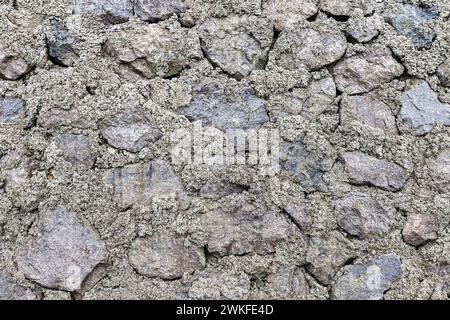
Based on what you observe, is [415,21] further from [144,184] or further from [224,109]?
[144,184]

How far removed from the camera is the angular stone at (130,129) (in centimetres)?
150

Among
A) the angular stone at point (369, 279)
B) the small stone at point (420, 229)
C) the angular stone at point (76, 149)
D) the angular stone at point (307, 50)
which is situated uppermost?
the angular stone at point (307, 50)

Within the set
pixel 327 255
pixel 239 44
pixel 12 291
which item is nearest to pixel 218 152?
pixel 239 44

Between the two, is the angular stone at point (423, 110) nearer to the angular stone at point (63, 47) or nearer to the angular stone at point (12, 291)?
the angular stone at point (63, 47)

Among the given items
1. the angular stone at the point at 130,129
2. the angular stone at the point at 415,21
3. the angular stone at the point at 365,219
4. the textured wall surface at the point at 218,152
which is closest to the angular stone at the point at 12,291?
the textured wall surface at the point at 218,152

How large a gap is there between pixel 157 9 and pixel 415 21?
0.81m

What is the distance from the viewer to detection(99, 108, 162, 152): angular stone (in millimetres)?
1502

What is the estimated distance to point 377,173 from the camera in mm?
1505

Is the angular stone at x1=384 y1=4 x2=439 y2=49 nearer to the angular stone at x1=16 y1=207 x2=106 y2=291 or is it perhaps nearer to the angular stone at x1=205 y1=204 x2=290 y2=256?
the angular stone at x1=205 y1=204 x2=290 y2=256

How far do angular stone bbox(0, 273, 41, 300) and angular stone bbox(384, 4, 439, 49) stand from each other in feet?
4.52

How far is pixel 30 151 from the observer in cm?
149

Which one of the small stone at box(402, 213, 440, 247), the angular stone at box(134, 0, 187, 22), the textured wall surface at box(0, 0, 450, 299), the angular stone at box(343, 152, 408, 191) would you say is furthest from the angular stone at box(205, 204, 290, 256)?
the angular stone at box(134, 0, 187, 22)

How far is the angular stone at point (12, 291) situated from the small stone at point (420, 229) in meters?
1.11
